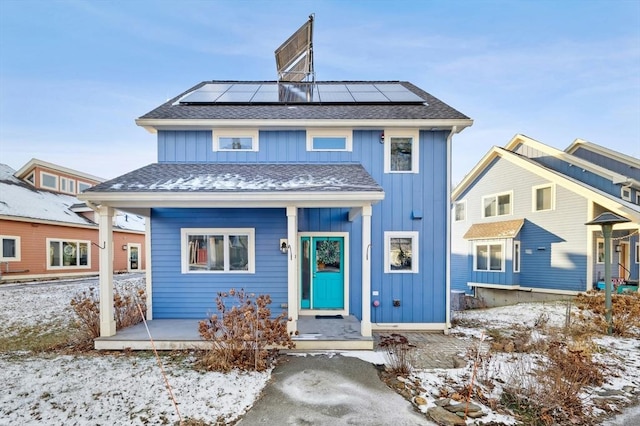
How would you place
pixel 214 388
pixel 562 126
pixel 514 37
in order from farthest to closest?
1. pixel 562 126
2. pixel 514 37
3. pixel 214 388

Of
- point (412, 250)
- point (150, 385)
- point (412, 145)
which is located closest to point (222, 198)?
point (150, 385)

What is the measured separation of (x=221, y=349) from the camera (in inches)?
191

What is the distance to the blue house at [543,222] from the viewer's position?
1150cm

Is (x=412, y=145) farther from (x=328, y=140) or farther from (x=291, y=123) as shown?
(x=291, y=123)

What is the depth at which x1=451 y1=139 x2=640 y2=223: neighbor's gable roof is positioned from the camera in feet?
34.4

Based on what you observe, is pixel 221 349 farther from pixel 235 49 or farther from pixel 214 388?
pixel 235 49

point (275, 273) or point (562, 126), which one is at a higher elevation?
point (562, 126)

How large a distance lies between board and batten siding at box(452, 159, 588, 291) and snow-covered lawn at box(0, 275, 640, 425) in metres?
6.65

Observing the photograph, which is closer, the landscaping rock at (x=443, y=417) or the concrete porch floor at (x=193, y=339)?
the landscaping rock at (x=443, y=417)

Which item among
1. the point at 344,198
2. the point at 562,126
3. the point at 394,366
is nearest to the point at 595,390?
the point at 394,366

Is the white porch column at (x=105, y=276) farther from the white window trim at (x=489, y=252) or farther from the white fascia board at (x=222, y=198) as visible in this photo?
the white window trim at (x=489, y=252)

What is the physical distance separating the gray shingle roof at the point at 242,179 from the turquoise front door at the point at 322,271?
1695 millimetres

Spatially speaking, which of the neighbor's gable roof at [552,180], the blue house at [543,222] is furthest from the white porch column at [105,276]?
the neighbor's gable roof at [552,180]

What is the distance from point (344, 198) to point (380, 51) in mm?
10430
